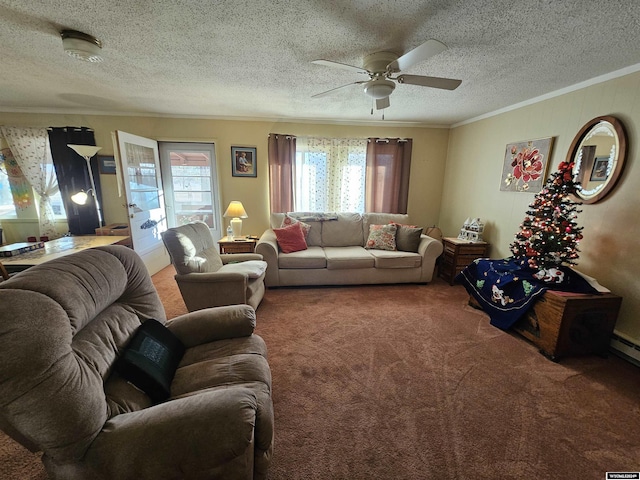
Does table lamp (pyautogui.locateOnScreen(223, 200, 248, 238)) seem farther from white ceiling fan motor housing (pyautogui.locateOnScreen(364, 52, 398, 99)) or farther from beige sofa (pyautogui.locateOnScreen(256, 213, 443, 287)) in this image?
white ceiling fan motor housing (pyautogui.locateOnScreen(364, 52, 398, 99))

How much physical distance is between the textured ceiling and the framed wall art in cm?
51

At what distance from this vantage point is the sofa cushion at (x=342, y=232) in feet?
12.8

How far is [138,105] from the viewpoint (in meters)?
3.47

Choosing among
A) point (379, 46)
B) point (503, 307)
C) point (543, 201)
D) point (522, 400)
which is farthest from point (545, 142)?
point (522, 400)

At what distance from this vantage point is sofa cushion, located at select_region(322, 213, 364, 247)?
12.8 feet

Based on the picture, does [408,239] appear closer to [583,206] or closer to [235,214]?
[583,206]

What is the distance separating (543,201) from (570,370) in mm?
1344

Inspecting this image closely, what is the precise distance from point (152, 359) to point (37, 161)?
435cm

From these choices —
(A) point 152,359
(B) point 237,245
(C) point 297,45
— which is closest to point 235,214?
(B) point 237,245

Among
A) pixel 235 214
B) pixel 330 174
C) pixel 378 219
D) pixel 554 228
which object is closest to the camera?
pixel 554 228

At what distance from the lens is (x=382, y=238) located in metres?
3.71

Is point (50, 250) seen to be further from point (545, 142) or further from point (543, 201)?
point (545, 142)

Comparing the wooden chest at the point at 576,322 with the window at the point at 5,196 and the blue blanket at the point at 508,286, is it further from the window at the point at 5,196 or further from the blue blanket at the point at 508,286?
the window at the point at 5,196

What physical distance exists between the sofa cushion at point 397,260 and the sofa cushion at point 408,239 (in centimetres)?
16
